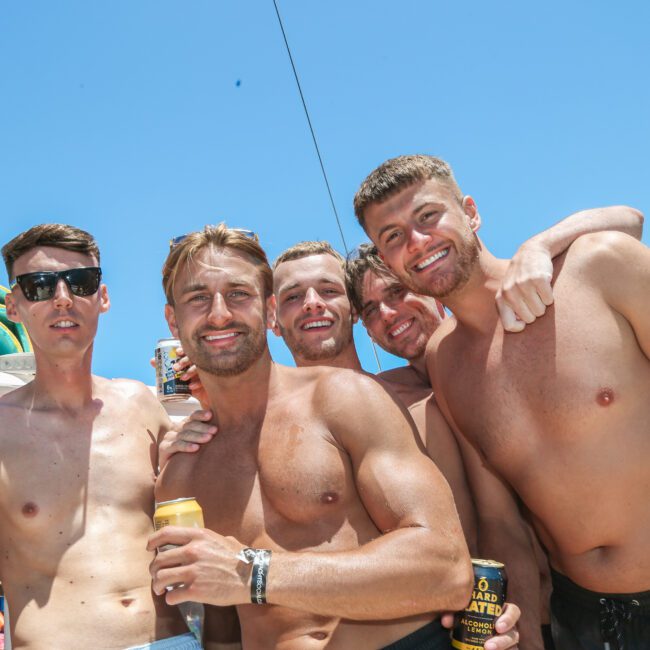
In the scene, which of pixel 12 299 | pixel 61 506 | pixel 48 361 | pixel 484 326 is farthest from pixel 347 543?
pixel 12 299

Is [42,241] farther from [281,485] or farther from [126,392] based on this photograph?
[281,485]

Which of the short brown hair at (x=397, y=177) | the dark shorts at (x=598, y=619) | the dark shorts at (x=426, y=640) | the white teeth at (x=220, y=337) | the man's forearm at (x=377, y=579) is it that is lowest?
the dark shorts at (x=598, y=619)

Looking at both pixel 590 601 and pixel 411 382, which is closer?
pixel 590 601

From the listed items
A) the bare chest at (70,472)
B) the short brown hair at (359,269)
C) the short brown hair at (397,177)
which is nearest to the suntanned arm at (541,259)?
the short brown hair at (397,177)

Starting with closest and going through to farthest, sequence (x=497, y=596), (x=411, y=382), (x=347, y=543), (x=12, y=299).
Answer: (x=497, y=596), (x=347, y=543), (x=12, y=299), (x=411, y=382)

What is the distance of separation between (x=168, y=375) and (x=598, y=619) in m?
2.22

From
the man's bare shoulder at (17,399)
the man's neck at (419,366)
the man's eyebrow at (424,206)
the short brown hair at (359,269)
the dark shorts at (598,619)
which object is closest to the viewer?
the dark shorts at (598,619)

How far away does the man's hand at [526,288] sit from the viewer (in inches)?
98.2

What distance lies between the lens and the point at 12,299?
3188mm

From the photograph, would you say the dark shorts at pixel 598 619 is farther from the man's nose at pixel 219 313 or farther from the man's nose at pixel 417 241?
the man's nose at pixel 219 313

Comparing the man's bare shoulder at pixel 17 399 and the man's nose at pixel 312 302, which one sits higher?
the man's nose at pixel 312 302

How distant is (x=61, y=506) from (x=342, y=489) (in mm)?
1289

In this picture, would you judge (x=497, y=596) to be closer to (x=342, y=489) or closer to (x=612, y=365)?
(x=342, y=489)

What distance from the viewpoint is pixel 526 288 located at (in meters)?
2.52
